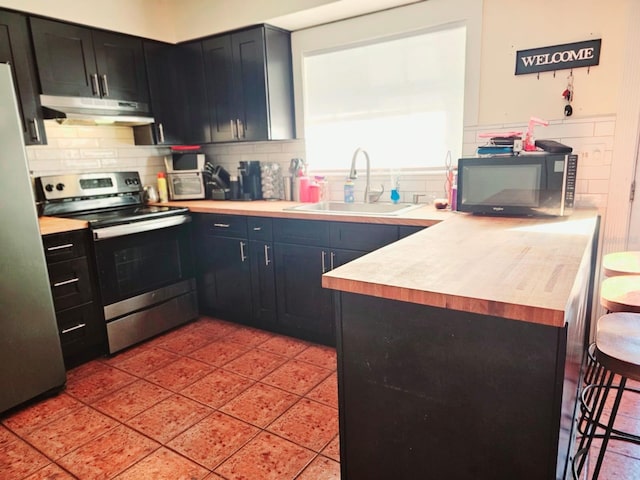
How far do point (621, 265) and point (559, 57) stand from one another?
1.23 metres

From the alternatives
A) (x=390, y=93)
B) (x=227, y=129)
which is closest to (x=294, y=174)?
(x=227, y=129)

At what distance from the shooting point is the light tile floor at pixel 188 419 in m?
1.78

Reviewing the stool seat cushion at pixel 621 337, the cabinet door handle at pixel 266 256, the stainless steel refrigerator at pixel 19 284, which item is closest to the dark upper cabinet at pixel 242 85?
the cabinet door handle at pixel 266 256

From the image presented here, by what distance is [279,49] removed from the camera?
3.18 m

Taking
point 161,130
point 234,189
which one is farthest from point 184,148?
point 234,189

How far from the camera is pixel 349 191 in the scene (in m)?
3.08

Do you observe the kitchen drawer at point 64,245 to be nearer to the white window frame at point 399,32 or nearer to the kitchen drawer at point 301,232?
the kitchen drawer at point 301,232

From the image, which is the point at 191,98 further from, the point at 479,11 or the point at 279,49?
the point at 479,11

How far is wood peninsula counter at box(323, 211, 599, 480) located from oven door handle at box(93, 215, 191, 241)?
1.89m

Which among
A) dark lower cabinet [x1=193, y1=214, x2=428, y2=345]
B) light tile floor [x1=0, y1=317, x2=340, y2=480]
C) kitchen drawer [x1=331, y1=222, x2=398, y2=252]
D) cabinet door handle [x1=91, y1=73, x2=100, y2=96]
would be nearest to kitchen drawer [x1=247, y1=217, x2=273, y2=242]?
dark lower cabinet [x1=193, y1=214, x2=428, y2=345]

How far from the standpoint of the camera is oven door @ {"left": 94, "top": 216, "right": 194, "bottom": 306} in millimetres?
2695

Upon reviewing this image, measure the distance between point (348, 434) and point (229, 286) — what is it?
1956mm

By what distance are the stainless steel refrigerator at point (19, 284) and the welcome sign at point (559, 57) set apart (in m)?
2.66

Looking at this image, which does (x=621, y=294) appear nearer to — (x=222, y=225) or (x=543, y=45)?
(x=543, y=45)
